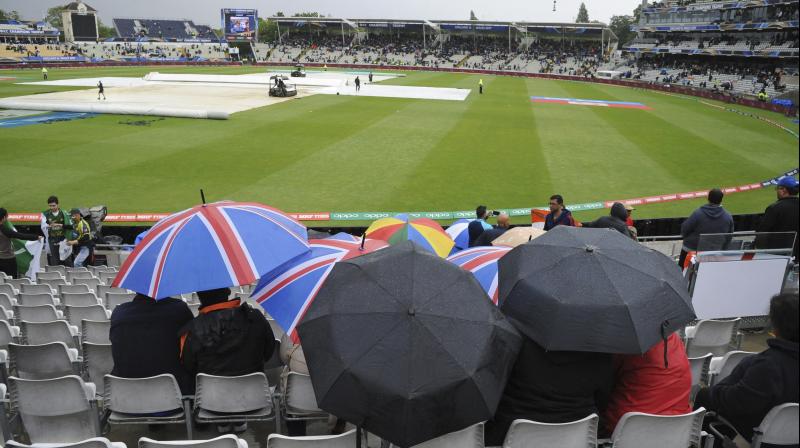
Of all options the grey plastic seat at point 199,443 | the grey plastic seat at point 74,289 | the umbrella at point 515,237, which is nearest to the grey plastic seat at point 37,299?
the grey plastic seat at point 74,289

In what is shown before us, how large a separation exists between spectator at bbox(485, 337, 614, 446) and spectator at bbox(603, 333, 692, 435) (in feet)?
0.61

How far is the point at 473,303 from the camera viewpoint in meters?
3.44

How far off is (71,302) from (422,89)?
44.3 metres

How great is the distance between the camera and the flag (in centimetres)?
1094

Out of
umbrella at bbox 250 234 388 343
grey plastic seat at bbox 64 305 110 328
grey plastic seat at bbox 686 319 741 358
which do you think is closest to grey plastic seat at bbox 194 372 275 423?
umbrella at bbox 250 234 388 343

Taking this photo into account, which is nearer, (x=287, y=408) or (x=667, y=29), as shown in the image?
(x=287, y=408)

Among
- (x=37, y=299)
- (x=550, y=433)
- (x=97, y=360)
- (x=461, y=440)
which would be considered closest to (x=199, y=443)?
(x=461, y=440)

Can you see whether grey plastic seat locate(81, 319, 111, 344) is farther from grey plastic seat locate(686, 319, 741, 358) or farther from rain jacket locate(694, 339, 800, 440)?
grey plastic seat locate(686, 319, 741, 358)

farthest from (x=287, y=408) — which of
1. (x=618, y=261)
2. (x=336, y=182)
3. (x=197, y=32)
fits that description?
(x=197, y=32)

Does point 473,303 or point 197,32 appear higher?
point 197,32

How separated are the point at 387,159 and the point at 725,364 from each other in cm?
1802

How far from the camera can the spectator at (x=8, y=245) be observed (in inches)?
388

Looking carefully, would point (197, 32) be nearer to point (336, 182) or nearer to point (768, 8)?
point (768, 8)

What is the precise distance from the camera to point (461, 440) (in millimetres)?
3492
